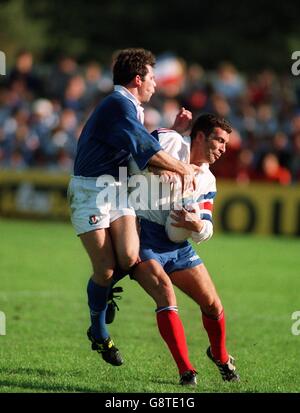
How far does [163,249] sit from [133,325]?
2.82 metres

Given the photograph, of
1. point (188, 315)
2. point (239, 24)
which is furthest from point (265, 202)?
point (239, 24)

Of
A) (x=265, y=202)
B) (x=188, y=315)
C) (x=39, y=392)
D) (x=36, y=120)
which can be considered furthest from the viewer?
(x=36, y=120)

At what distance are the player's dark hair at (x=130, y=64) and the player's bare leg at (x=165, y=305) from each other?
1.28 meters

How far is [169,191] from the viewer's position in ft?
25.0

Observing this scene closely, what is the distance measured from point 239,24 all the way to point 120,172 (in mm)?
28901

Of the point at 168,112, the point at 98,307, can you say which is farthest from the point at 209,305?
the point at 168,112

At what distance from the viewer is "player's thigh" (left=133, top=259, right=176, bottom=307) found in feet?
24.7

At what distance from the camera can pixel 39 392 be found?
7086 millimetres

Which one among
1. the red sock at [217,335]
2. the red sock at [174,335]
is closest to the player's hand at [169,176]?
the red sock at [174,335]

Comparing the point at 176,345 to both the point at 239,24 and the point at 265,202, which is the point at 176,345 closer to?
the point at 265,202

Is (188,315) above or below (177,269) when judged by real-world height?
below

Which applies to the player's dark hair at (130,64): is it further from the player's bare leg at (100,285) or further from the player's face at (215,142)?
the player's bare leg at (100,285)

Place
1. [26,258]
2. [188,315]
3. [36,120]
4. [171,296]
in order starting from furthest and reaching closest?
1. [36,120]
2. [26,258]
3. [188,315]
4. [171,296]

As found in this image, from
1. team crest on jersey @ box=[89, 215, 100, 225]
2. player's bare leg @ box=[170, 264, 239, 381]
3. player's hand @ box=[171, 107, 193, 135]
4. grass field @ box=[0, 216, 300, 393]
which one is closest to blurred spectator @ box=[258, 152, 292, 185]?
grass field @ box=[0, 216, 300, 393]
